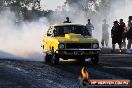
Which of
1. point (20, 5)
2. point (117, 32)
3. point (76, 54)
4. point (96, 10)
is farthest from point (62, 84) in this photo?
point (96, 10)

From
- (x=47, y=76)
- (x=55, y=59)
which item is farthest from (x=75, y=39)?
(x=47, y=76)

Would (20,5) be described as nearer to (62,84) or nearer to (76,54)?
(76,54)

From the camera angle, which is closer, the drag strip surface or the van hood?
the drag strip surface

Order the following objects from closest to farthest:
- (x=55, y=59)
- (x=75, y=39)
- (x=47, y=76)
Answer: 1. (x=47, y=76)
2. (x=55, y=59)
3. (x=75, y=39)

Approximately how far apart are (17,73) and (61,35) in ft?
14.5

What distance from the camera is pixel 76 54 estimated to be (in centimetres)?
1722

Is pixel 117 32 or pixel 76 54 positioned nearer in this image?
pixel 76 54

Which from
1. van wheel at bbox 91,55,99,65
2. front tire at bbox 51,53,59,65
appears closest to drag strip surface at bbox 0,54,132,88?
front tire at bbox 51,53,59,65

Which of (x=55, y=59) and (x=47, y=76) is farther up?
(x=55, y=59)

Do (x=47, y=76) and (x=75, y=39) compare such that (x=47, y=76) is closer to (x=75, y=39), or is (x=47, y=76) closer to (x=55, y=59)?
(x=55, y=59)

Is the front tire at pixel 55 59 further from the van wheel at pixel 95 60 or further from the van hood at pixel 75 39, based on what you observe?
the van wheel at pixel 95 60

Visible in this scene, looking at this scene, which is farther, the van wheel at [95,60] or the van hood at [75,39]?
the van wheel at [95,60]

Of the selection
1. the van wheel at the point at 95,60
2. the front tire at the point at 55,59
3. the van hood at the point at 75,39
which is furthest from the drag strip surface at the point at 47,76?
the van wheel at the point at 95,60

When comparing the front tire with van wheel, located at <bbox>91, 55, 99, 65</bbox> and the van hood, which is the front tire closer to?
the van hood
